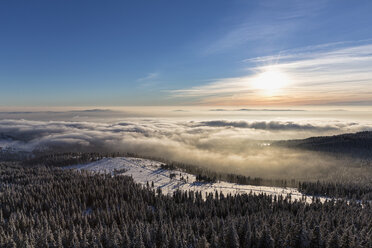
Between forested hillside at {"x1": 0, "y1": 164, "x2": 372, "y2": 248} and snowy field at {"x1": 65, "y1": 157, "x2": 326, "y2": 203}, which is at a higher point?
forested hillside at {"x1": 0, "y1": 164, "x2": 372, "y2": 248}

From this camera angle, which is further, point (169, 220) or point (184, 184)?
point (184, 184)

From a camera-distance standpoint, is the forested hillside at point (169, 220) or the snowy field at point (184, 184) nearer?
the forested hillside at point (169, 220)

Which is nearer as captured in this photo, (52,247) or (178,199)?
(52,247)

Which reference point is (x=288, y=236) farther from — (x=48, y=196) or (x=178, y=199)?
(x=48, y=196)

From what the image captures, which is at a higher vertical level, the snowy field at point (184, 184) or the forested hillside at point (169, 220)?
the forested hillside at point (169, 220)

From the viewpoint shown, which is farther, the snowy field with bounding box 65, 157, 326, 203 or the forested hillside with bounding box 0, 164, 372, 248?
the snowy field with bounding box 65, 157, 326, 203

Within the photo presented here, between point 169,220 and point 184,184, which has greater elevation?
point 169,220

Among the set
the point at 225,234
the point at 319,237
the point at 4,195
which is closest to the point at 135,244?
the point at 225,234

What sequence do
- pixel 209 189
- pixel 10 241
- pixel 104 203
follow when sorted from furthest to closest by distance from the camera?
1. pixel 209 189
2. pixel 104 203
3. pixel 10 241
